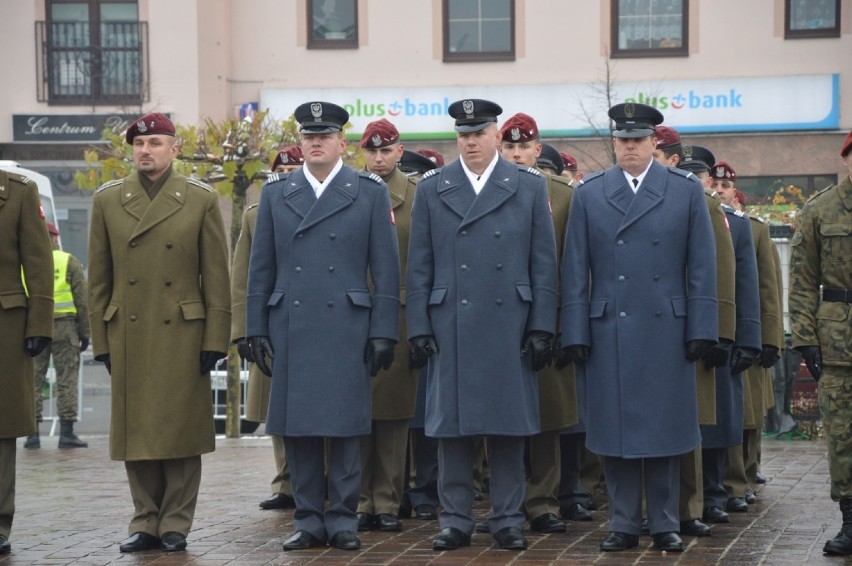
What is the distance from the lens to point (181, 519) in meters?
8.59

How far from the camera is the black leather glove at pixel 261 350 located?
28.5 feet

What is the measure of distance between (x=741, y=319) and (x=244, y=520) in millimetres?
3231

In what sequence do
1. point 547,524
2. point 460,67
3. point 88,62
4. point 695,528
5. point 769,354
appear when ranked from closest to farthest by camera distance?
point 695,528 < point 547,524 < point 769,354 < point 460,67 < point 88,62

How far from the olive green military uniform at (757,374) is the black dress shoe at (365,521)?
252 cm

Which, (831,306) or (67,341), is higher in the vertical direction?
(831,306)

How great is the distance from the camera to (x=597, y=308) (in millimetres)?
8430

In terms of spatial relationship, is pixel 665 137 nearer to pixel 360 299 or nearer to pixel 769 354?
pixel 769 354

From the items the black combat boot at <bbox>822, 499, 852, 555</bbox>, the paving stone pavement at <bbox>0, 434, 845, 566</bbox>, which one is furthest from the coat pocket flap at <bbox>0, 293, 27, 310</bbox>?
the black combat boot at <bbox>822, 499, 852, 555</bbox>

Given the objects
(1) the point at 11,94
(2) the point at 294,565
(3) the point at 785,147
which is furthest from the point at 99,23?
(2) the point at 294,565

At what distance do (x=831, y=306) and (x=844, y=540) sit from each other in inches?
47.5

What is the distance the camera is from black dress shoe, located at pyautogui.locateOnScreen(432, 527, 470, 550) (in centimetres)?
833

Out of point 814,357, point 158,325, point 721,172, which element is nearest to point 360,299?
point 158,325

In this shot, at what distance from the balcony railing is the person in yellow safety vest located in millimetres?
15570

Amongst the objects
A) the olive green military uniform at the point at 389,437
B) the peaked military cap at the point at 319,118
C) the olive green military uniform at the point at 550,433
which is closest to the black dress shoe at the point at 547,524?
the olive green military uniform at the point at 550,433
